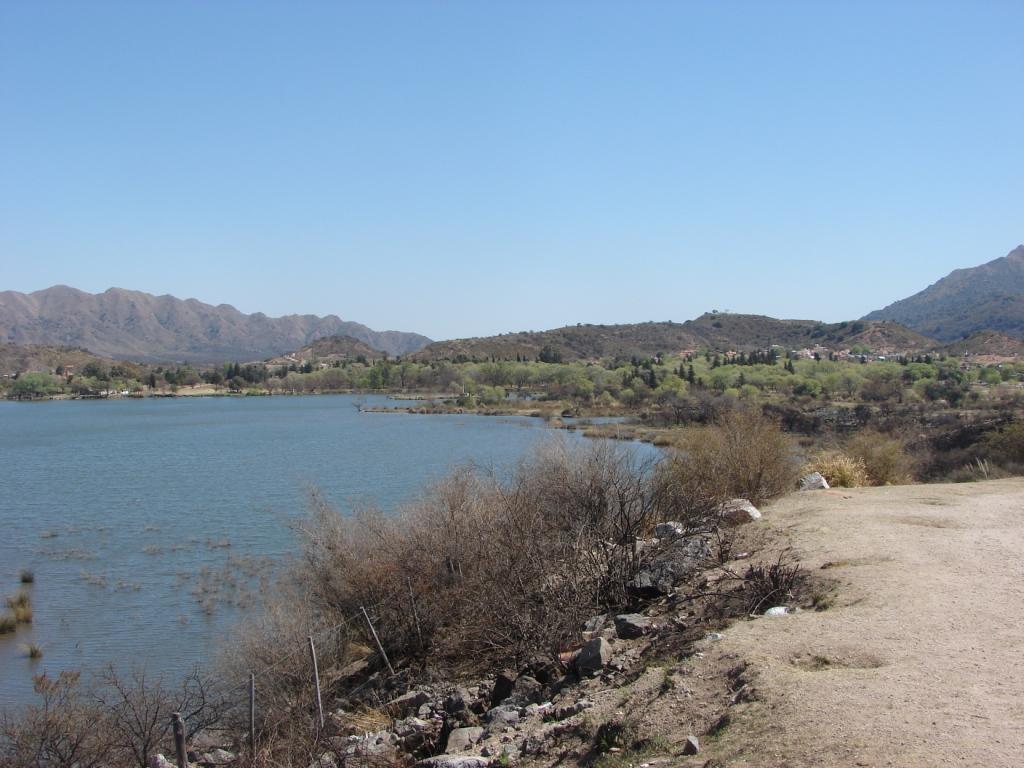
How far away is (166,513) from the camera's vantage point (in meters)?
37.0

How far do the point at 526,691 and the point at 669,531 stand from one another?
700 cm

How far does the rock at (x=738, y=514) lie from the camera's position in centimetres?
1900

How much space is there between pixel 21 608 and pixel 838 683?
71.4 feet

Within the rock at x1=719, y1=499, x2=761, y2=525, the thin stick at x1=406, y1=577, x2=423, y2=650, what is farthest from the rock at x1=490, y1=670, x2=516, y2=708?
the rock at x1=719, y1=499, x2=761, y2=525

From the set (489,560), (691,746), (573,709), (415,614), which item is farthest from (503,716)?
(415,614)

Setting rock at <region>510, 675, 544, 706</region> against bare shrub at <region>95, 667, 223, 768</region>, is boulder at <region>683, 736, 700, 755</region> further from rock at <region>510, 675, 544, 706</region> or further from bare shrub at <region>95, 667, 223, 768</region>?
bare shrub at <region>95, 667, 223, 768</region>

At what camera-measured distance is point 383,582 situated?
55.6ft

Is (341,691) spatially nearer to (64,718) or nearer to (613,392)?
(64,718)

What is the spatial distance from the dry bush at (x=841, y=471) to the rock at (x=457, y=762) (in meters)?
18.9

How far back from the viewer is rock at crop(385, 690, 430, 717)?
13578 mm

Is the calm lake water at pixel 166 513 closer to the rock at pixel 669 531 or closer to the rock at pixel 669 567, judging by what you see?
the rock at pixel 669 531

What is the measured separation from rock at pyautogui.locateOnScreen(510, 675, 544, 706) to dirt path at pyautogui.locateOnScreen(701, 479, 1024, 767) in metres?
2.87

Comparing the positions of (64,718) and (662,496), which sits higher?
(662,496)

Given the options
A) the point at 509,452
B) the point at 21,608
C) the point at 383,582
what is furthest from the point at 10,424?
the point at 383,582
